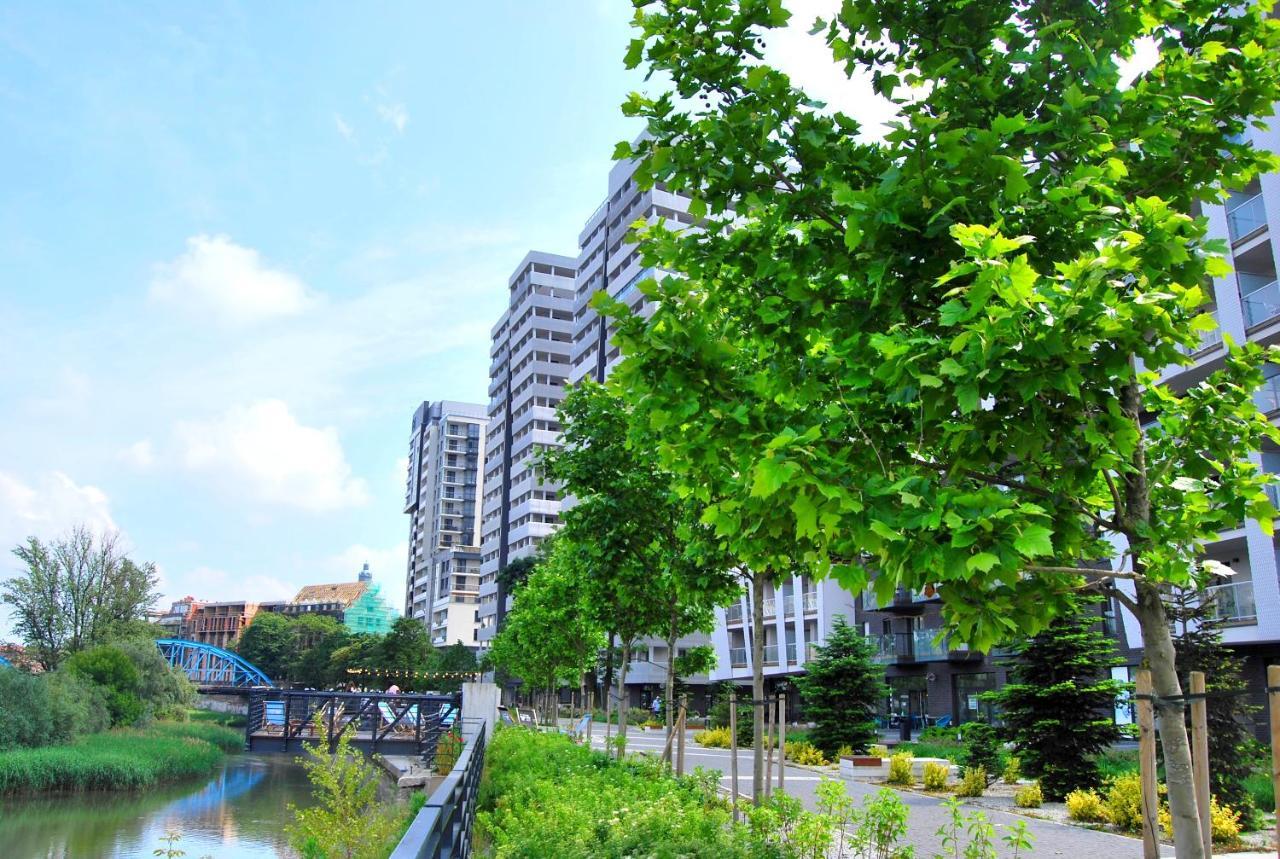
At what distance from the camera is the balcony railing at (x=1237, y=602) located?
25688mm

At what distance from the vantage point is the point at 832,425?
4.84 meters

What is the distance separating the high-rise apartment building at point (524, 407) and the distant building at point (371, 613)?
6445cm

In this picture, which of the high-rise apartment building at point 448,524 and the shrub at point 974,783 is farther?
the high-rise apartment building at point 448,524

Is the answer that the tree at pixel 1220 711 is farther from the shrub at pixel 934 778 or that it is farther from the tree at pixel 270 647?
the tree at pixel 270 647

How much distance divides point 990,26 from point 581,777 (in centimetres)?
878

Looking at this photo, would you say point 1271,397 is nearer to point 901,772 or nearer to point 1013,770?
point 1013,770

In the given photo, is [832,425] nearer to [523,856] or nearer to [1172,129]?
[1172,129]

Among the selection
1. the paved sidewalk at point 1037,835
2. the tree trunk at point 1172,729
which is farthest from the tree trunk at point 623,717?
the tree trunk at point 1172,729

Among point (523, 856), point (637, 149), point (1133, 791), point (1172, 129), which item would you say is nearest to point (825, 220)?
point (637, 149)

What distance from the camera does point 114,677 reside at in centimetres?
4488

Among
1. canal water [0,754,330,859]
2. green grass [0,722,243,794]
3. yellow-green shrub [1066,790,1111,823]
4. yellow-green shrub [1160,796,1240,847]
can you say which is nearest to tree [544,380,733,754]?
yellow-green shrub [1066,790,1111,823]

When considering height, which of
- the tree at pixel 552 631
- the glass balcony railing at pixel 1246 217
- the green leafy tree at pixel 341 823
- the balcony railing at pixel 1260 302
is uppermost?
the glass balcony railing at pixel 1246 217

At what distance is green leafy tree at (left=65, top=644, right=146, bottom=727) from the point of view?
43.5 metres

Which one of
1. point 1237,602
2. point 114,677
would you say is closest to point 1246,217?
point 1237,602
